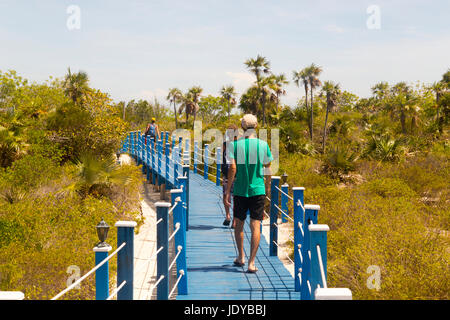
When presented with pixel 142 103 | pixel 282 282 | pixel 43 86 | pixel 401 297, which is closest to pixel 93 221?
pixel 282 282

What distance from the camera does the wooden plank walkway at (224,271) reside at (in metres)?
5.07

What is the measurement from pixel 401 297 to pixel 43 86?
4475 centimetres

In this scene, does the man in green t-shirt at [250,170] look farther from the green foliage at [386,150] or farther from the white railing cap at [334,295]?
the green foliage at [386,150]

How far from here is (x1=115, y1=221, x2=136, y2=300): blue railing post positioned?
3.40 m

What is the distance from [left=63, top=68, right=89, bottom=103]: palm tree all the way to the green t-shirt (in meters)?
30.0

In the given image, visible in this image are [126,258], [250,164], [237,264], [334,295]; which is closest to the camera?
[334,295]

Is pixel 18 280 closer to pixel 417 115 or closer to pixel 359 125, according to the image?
pixel 417 115

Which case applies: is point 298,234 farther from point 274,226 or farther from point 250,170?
point 274,226

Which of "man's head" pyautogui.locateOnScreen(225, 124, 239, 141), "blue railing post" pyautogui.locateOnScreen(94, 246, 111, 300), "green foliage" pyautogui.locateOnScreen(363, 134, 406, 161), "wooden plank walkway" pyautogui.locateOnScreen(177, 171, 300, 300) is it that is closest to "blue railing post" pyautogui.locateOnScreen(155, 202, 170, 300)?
"blue railing post" pyautogui.locateOnScreen(94, 246, 111, 300)

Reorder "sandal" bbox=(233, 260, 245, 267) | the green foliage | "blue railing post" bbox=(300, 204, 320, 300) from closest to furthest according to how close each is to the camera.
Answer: "blue railing post" bbox=(300, 204, 320, 300) → "sandal" bbox=(233, 260, 245, 267) → the green foliage

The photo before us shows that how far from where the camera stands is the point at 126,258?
135 inches

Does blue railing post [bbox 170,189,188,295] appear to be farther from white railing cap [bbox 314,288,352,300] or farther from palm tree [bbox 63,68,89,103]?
palm tree [bbox 63,68,89,103]

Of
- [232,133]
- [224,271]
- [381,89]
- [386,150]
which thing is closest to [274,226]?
[224,271]

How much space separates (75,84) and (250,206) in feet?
101
